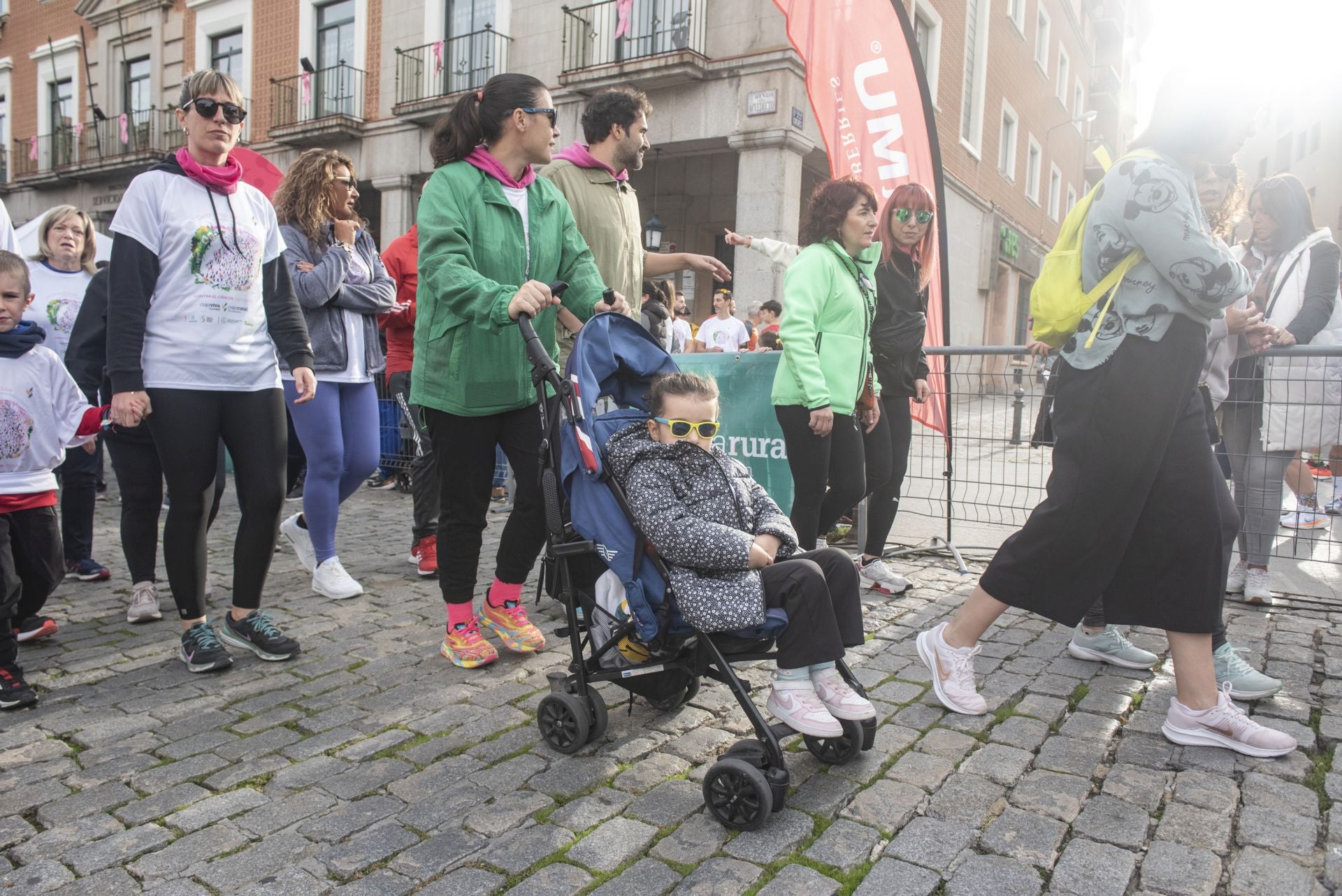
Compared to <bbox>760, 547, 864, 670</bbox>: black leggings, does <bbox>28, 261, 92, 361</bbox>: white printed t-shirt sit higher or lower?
higher

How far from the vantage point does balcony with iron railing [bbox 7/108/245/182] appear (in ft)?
80.1

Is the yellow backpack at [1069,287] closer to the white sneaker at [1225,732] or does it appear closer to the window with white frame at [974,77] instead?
the white sneaker at [1225,732]

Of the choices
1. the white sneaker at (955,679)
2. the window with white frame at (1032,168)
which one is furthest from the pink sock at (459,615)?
the window with white frame at (1032,168)

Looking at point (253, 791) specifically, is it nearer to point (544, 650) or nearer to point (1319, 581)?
point (544, 650)

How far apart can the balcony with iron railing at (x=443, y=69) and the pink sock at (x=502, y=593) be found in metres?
15.5

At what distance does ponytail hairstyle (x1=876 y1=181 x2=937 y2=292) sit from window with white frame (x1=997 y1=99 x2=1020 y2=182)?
20.7 m

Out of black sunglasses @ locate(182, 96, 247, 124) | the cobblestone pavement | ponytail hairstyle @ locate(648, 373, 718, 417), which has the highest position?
black sunglasses @ locate(182, 96, 247, 124)

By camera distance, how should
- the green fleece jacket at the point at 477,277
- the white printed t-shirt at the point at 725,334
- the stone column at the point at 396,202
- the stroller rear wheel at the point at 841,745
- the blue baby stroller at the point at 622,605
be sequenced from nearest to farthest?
1. the blue baby stroller at the point at 622,605
2. the stroller rear wheel at the point at 841,745
3. the green fleece jacket at the point at 477,277
4. the white printed t-shirt at the point at 725,334
5. the stone column at the point at 396,202

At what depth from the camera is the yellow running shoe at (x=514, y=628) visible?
3795 millimetres

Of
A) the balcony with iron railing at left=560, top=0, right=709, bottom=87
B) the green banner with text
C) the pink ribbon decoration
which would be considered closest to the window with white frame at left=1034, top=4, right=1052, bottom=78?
the balcony with iron railing at left=560, top=0, right=709, bottom=87

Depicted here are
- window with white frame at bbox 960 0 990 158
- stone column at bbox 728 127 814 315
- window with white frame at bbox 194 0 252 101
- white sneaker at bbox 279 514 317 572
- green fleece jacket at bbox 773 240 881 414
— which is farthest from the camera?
window with white frame at bbox 194 0 252 101

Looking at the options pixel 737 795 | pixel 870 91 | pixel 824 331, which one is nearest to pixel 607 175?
pixel 824 331

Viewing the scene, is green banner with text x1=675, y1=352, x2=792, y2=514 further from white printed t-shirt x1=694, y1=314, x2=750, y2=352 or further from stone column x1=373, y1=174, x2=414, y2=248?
stone column x1=373, y1=174, x2=414, y2=248

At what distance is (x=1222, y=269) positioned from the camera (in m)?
2.78
